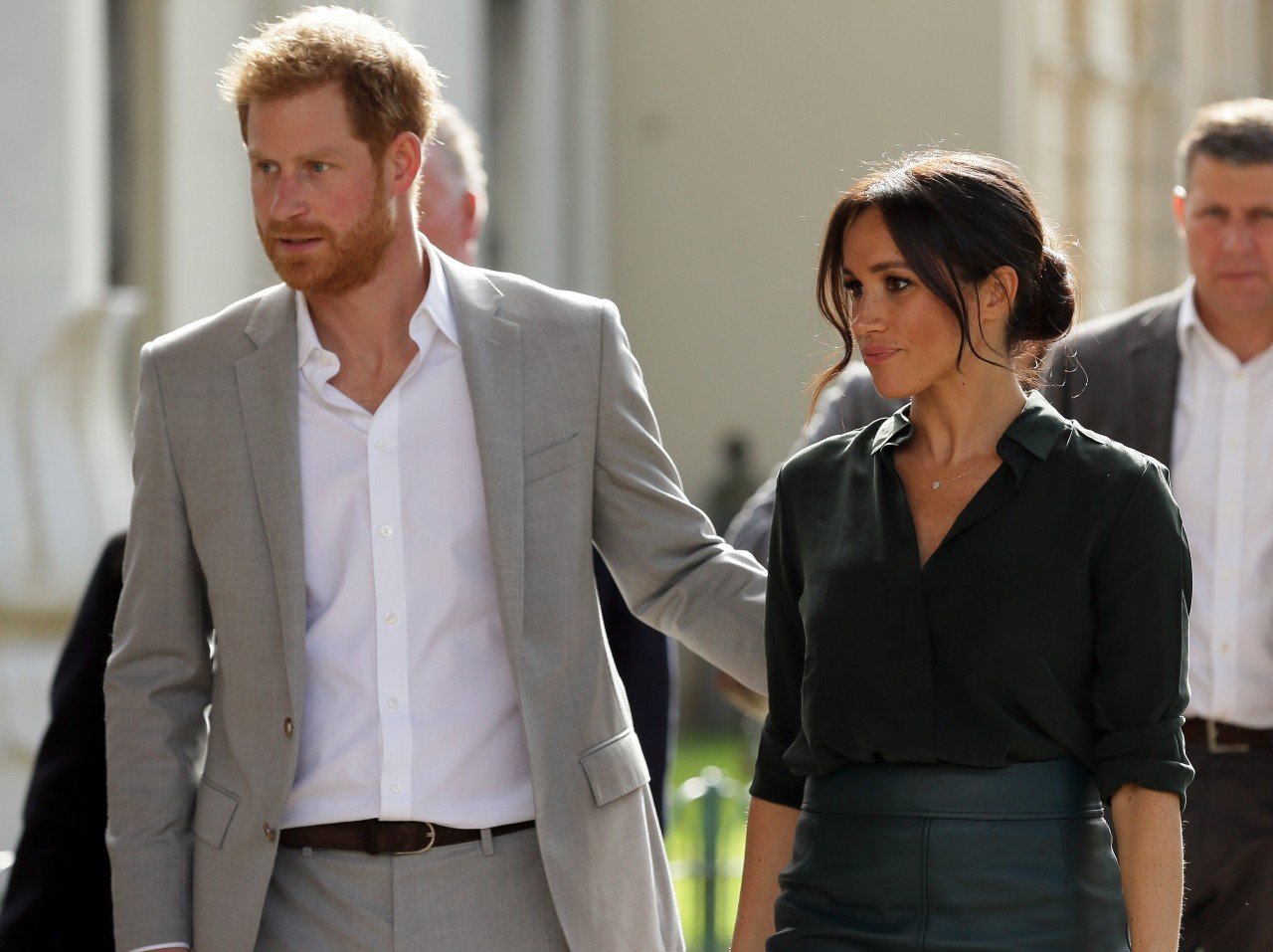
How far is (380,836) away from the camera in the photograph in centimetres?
309

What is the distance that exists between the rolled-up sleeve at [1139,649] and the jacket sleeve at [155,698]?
134cm

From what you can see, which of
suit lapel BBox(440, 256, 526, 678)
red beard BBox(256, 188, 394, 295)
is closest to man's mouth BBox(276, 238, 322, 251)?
red beard BBox(256, 188, 394, 295)

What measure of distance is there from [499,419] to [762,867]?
76 centimetres

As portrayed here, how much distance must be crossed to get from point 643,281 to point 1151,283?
687 cm

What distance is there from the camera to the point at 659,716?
4.21 meters

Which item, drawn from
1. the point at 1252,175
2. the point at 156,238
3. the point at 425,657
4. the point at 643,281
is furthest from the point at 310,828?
the point at 643,281

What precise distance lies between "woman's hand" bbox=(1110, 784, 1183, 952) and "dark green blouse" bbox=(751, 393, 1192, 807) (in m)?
0.02

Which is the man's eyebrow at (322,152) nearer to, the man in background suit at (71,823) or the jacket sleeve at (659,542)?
the jacket sleeve at (659,542)

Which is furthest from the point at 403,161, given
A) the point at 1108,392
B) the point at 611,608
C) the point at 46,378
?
the point at 46,378

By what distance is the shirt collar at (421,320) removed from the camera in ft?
10.7

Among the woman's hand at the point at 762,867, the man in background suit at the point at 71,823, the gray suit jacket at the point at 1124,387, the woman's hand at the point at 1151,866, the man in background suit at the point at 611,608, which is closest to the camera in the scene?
the woman's hand at the point at 1151,866

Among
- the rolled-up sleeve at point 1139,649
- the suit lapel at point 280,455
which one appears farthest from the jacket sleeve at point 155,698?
the rolled-up sleeve at point 1139,649

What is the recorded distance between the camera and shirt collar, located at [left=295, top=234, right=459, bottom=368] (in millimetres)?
3266

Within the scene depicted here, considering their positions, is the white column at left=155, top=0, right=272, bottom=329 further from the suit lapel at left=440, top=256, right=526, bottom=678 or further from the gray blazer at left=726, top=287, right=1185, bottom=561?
the suit lapel at left=440, top=256, right=526, bottom=678
